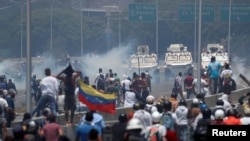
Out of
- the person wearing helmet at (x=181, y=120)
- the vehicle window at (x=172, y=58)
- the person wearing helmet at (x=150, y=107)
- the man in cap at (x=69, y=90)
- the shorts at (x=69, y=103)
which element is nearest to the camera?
the person wearing helmet at (x=150, y=107)

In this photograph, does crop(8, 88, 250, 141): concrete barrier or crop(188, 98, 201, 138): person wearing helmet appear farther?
crop(188, 98, 201, 138): person wearing helmet

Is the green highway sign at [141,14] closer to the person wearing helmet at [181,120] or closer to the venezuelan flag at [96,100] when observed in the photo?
the venezuelan flag at [96,100]

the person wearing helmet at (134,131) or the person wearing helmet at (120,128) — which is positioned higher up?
the person wearing helmet at (134,131)

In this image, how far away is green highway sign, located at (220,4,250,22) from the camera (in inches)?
Result: 2557

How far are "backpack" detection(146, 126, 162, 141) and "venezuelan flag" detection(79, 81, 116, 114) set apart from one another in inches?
201

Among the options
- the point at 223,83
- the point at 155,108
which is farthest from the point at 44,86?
the point at 223,83

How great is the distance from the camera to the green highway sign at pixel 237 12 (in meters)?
64.9

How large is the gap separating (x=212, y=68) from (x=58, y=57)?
54212 millimetres

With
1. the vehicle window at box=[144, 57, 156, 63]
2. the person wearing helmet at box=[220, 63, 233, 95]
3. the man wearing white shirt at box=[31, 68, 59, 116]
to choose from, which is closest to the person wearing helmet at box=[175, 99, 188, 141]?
the man wearing white shirt at box=[31, 68, 59, 116]

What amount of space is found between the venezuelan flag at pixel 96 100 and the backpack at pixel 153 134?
16.8ft

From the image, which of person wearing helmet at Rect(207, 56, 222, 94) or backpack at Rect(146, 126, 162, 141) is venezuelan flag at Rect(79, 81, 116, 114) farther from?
person wearing helmet at Rect(207, 56, 222, 94)

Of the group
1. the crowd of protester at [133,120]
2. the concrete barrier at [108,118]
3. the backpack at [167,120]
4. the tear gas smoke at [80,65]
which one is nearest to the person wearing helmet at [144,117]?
the crowd of protester at [133,120]

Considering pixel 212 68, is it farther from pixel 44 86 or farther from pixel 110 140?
pixel 110 140

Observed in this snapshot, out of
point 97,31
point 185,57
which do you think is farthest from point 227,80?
point 97,31
